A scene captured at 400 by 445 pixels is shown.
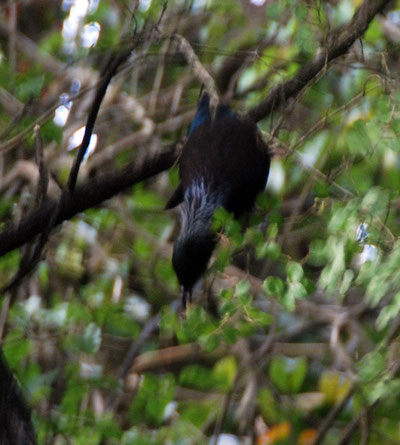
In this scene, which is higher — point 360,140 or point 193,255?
point 360,140

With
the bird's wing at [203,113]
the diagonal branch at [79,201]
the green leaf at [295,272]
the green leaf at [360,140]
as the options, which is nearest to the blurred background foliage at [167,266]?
the bird's wing at [203,113]

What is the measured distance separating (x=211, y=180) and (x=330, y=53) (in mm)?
816

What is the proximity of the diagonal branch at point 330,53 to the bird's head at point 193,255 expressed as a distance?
2.11 feet

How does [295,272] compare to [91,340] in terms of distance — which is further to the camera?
[91,340]

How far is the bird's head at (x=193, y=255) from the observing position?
12.4 feet

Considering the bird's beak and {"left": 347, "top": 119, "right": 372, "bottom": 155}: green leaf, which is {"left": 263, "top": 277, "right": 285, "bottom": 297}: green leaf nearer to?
{"left": 347, "top": 119, "right": 372, "bottom": 155}: green leaf

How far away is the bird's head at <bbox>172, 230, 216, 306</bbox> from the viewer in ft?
12.4

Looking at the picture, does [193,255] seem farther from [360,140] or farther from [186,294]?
[360,140]

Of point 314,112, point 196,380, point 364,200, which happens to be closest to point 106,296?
point 196,380

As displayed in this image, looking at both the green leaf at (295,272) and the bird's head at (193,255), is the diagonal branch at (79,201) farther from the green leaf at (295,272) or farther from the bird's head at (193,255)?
the green leaf at (295,272)

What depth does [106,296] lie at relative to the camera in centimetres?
546

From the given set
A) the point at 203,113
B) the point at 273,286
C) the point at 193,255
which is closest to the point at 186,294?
the point at 193,255

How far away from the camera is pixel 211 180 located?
13.0ft

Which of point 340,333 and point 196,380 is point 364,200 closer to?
point 196,380
